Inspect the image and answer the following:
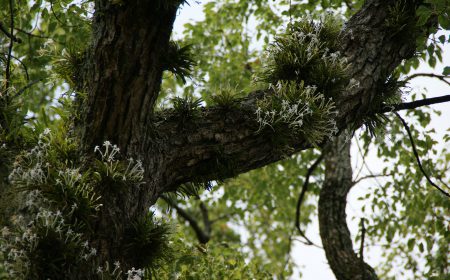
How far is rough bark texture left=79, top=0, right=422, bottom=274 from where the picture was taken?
273cm

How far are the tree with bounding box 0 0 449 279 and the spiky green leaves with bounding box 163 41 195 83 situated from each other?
0.4 inches

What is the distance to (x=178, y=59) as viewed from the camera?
9.89ft

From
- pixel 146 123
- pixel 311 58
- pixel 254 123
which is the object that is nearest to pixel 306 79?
pixel 311 58

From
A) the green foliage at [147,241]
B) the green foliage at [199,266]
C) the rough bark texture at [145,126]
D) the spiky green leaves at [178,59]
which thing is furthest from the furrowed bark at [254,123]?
the green foliage at [199,266]

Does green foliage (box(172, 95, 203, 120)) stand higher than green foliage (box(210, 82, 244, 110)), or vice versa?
green foliage (box(210, 82, 244, 110))

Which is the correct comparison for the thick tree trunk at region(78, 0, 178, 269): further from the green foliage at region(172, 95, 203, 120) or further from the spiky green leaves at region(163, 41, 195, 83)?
the green foliage at region(172, 95, 203, 120)

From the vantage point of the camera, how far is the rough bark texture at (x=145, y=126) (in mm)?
2729

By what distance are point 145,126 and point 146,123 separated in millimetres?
17

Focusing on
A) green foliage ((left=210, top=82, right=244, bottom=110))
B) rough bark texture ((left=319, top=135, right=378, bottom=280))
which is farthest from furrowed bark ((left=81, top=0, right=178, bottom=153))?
rough bark texture ((left=319, top=135, right=378, bottom=280))

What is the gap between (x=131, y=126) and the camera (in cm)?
277

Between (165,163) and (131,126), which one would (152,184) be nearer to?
(165,163)

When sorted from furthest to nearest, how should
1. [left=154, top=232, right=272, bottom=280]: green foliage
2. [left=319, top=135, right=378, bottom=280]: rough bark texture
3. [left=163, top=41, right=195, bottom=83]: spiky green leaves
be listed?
[left=319, top=135, right=378, bottom=280]: rough bark texture, [left=154, top=232, right=272, bottom=280]: green foliage, [left=163, top=41, right=195, bottom=83]: spiky green leaves

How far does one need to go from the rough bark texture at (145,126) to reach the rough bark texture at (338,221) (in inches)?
95.1

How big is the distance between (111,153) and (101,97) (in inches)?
11.7
